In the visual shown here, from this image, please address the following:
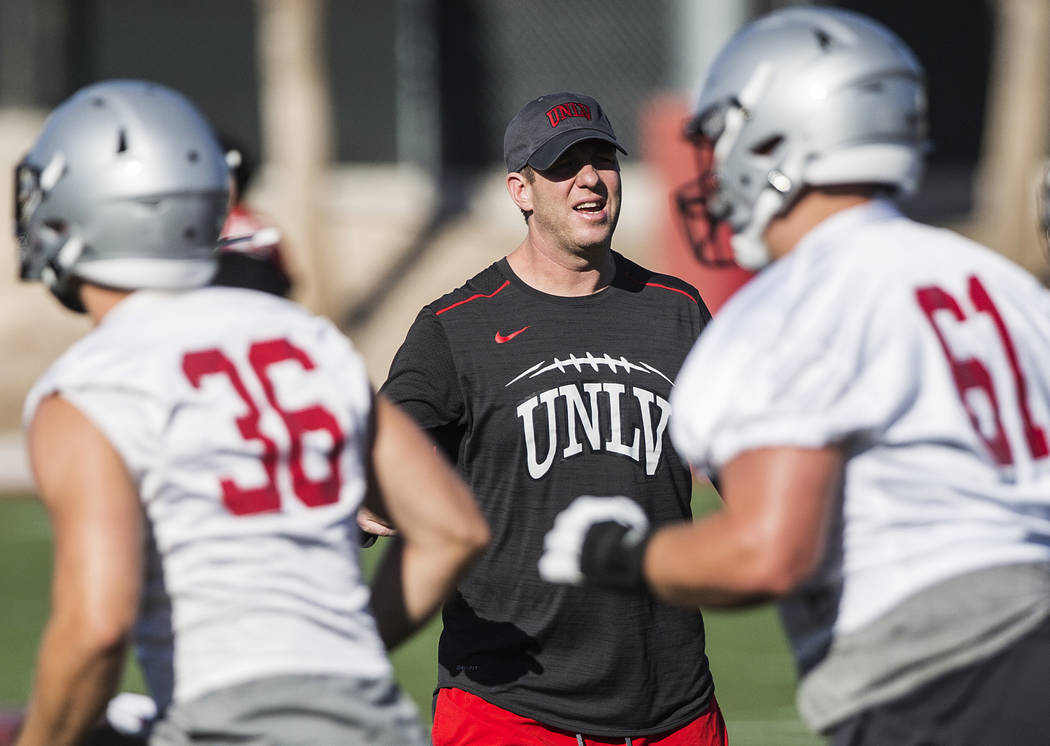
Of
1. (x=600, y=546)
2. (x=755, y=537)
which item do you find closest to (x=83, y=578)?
(x=600, y=546)

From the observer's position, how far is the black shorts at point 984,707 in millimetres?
2416

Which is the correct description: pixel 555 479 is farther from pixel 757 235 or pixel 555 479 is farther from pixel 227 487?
pixel 227 487

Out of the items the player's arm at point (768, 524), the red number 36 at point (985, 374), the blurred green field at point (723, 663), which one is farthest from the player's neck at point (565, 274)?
the blurred green field at point (723, 663)

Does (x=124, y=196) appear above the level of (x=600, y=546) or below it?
above

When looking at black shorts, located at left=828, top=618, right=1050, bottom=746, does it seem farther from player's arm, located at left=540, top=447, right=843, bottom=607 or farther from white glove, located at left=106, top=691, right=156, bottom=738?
white glove, located at left=106, top=691, right=156, bottom=738

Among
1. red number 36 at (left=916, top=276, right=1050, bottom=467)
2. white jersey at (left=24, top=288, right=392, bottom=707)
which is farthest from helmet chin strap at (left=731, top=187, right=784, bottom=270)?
white jersey at (left=24, top=288, right=392, bottom=707)

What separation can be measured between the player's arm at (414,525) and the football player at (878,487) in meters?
0.23

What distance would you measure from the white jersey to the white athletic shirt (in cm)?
61

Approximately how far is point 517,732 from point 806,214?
5.66ft

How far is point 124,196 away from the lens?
264 cm

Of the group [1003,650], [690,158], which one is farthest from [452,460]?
[690,158]

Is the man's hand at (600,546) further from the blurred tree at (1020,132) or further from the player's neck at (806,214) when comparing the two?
the blurred tree at (1020,132)

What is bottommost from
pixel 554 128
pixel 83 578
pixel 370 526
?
pixel 370 526

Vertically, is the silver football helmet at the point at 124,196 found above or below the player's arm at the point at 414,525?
above
